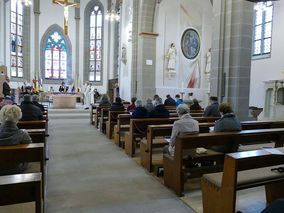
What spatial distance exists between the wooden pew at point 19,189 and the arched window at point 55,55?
18.2 m

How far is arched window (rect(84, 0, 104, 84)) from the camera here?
19.2m

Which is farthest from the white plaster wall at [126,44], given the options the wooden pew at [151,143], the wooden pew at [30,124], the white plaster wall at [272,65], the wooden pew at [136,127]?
the wooden pew at [151,143]

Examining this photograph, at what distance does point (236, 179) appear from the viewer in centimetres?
214

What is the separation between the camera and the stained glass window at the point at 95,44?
761 inches

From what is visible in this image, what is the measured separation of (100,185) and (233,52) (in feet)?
18.0

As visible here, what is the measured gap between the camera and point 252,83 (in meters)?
13.2

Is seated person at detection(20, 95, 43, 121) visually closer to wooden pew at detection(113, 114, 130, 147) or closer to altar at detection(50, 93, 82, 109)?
wooden pew at detection(113, 114, 130, 147)

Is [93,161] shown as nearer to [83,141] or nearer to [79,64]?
[83,141]

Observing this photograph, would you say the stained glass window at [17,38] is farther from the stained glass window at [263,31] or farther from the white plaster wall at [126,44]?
the stained glass window at [263,31]

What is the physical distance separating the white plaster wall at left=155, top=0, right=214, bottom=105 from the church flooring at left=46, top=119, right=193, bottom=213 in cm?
762

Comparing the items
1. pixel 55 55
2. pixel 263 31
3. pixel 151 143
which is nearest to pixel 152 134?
pixel 151 143

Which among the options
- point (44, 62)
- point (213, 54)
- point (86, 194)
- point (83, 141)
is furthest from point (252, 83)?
point (44, 62)

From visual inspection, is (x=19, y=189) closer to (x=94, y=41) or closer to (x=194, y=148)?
(x=194, y=148)

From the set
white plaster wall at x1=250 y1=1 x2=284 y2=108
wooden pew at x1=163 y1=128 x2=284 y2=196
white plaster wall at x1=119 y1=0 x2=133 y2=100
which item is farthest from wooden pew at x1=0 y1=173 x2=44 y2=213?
white plaster wall at x1=250 y1=1 x2=284 y2=108
